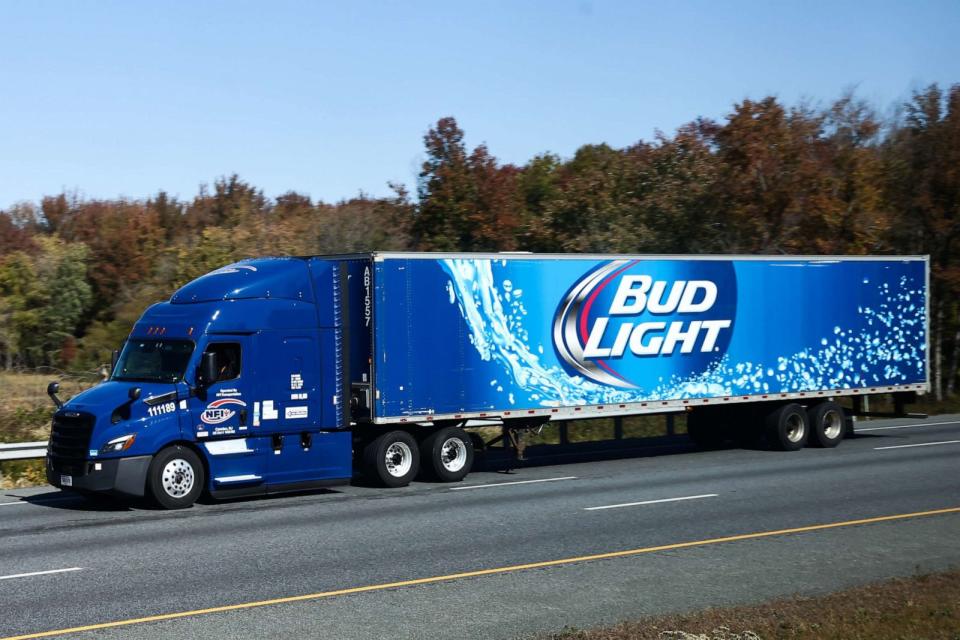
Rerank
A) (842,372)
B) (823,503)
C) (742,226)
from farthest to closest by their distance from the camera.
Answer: (742,226) < (842,372) < (823,503)

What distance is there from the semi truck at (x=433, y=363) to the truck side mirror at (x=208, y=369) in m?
0.04

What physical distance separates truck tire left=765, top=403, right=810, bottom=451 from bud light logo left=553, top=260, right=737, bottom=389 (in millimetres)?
2295

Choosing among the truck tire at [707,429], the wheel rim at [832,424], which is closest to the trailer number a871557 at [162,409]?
the truck tire at [707,429]

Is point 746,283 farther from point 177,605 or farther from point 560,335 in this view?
point 177,605

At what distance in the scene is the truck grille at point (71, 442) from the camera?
1677 cm

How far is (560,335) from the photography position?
21.5 metres

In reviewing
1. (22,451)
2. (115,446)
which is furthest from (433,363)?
(22,451)

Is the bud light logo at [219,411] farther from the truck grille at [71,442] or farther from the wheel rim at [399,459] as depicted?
the wheel rim at [399,459]

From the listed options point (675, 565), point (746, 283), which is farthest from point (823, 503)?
point (746, 283)

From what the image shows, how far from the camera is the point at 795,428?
25375 millimetres

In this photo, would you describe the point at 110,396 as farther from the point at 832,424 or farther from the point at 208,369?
the point at 832,424

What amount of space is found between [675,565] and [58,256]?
1974 inches

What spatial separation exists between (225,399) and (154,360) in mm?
1300

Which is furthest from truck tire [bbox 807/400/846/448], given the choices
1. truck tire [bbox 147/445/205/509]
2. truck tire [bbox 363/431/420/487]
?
truck tire [bbox 147/445/205/509]
